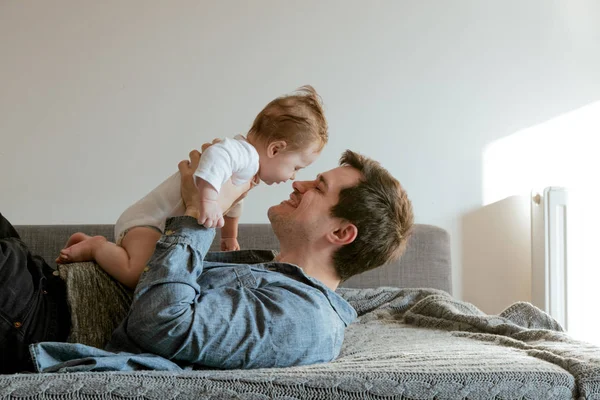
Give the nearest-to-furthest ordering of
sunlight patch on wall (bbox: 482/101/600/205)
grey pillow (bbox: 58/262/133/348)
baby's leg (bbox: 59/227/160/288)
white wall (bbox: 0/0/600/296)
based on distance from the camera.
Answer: grey pillow (bbox: 58/262/133/348), baby's leg (bbox: 59/227/160/288), white wall (bbox: 0/0/600/296), sunlight patch on wall (bbox: 482/101/600/205)

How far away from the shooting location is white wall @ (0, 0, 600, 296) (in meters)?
2.91

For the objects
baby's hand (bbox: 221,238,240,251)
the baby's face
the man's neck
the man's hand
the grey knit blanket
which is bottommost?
the grey knit blanket

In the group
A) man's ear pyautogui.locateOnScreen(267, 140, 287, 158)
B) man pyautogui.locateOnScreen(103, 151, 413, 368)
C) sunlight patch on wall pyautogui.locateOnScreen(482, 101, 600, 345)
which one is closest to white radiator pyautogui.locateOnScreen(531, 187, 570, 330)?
sunlight patch on wall pyautogui.locateOnScreen(482, 101, 600, 345)

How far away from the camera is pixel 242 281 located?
5.59ft

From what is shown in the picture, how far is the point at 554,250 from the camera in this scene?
2.92 m

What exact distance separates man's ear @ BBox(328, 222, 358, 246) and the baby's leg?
0.46 m

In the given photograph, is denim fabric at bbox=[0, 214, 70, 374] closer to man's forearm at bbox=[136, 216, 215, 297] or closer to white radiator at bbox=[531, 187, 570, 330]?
man's forearm at bbox=[136, 216, 215, 297]

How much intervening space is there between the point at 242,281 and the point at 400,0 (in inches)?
72.6

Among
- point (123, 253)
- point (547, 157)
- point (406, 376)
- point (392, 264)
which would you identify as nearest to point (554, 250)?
point (547, 157)

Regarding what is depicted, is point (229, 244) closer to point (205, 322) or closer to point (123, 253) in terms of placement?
point (123, 253)

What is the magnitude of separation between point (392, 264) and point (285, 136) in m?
0.89

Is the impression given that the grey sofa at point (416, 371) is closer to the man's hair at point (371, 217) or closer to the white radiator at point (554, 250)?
the man's hair at point (371, 217)

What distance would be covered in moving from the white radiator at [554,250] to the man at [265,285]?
1166mm

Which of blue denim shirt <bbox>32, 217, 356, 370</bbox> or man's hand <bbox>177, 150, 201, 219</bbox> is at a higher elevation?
man's hand <bbox>177, 150, 201, 219</bbox>
